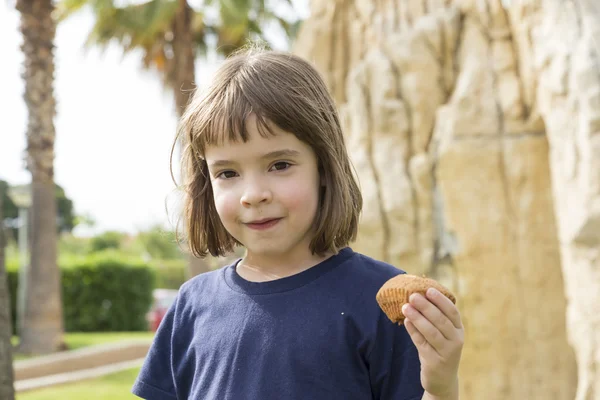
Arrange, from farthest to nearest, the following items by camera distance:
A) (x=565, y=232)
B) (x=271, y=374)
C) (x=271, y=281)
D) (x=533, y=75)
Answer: (x=533, y=75) → (x=565, y=232) → (x=271, y=281) → (x=271, y=374)

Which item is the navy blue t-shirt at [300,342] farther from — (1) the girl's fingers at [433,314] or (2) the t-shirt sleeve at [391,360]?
Result: (1) the girl's fingers at [433,314]

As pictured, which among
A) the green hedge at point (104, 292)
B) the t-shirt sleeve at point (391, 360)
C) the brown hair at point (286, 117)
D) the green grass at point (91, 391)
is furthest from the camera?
the green hedge at point (104, 292)

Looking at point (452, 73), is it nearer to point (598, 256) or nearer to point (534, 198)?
point (534, 198)

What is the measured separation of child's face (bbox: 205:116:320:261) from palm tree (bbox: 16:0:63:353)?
38.6 feet

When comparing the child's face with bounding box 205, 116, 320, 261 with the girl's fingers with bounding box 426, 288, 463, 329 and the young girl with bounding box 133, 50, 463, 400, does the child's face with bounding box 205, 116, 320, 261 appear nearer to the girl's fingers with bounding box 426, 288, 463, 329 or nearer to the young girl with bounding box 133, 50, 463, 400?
the young girl with bounding box 133, 50, 463, 400

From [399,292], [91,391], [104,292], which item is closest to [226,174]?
[399,292]

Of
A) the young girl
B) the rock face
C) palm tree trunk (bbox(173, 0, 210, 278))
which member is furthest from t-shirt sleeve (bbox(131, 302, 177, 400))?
palm tree trunk (bbox(173, 0, 210, 278))

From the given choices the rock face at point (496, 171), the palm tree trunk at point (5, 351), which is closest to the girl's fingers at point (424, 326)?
the palm tree trunk at point (5, 351)

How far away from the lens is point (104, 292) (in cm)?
1891

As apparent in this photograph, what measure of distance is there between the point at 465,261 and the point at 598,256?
143 cm

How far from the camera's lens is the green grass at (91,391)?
27.5 feet

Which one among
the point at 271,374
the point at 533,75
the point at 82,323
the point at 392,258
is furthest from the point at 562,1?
the point at 82,323

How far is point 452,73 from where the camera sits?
6.54 metres

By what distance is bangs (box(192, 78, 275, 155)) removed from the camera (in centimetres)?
171
